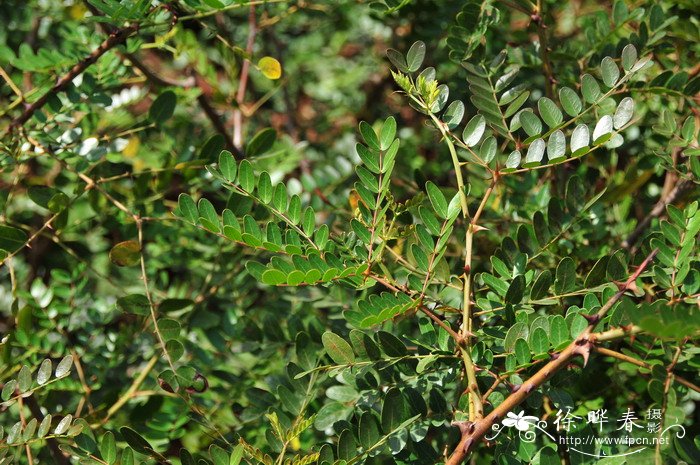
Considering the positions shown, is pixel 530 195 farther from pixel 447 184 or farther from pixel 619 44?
pixel 447 184

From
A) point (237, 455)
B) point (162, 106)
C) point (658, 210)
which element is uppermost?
point (162, 106)

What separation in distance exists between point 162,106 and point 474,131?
0.56 m

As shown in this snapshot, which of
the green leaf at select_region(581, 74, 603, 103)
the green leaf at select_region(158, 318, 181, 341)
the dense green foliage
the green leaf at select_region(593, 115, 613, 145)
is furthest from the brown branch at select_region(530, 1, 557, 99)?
the green leaf at select_region(158, 318, 181, 341)

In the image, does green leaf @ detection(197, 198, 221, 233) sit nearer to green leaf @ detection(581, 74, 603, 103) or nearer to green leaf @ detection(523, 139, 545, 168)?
green leaf @ detection(523, 139, 545, 168)

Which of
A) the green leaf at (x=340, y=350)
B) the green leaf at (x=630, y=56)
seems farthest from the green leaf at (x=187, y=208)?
the green leaf at (x=630, y=56)

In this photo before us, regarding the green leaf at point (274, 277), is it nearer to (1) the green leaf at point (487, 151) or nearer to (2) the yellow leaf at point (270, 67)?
(1) the green leaf at point (487, 151)

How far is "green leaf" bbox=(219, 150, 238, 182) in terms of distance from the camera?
88 cm

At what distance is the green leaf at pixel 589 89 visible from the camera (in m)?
0.90

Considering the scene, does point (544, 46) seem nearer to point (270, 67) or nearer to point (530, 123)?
point (530, 123)

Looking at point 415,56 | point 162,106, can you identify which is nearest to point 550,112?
point 415,56

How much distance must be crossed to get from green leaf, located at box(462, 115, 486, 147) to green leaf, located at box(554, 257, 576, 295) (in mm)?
178

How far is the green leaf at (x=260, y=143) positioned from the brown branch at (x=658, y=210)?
596 millimetres

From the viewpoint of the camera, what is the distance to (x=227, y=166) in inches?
34.6

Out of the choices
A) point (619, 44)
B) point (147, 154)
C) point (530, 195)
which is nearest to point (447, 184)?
point (530, 195)
